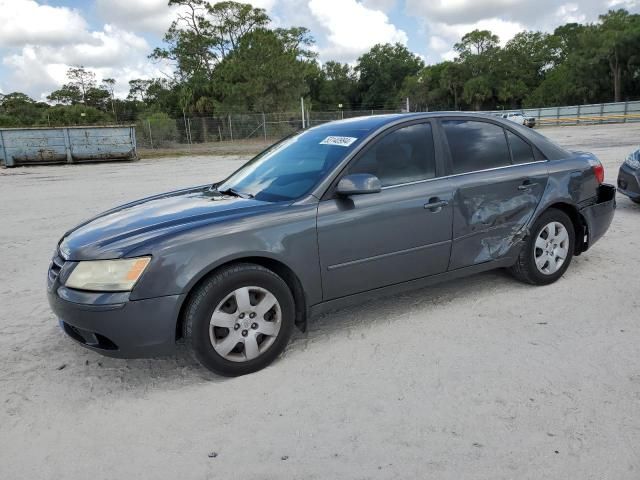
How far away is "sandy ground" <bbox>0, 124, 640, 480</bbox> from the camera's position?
7.70 ft

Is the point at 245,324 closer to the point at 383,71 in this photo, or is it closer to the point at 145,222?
the point at 145,222

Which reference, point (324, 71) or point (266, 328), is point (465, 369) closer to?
point (266, 328)

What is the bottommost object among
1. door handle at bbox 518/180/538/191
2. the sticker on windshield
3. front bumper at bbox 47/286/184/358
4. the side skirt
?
the side skirt

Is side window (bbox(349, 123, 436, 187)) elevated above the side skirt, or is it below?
above

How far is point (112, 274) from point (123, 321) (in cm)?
27

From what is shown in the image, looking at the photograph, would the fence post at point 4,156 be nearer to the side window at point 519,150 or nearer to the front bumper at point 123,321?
the front bumper at point 123,321

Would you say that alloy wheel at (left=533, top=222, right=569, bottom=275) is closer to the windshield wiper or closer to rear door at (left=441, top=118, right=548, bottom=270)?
rear door at (left=441, top=118, right=548, bottom=270)

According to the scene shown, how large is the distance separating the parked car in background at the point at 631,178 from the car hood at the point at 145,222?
5787mm

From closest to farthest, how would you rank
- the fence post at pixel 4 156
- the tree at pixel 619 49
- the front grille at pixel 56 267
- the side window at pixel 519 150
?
the front grille at pixel 56 267 → the side window at pixel 519 150 → the fence post at pixel 4 156 → the tree at pixel 619 49

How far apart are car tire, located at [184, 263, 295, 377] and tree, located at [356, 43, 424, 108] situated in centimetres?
9959

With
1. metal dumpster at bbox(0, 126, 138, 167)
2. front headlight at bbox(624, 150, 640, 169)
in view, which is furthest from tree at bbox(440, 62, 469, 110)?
front headlight at bbox(624, 150, 640, 169)

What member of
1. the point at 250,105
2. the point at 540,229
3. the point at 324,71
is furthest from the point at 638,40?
the point at 540,229

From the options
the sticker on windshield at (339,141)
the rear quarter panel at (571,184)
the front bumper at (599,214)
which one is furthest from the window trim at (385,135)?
the front bumper at (599,214)

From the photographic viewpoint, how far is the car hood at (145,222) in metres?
2.95
